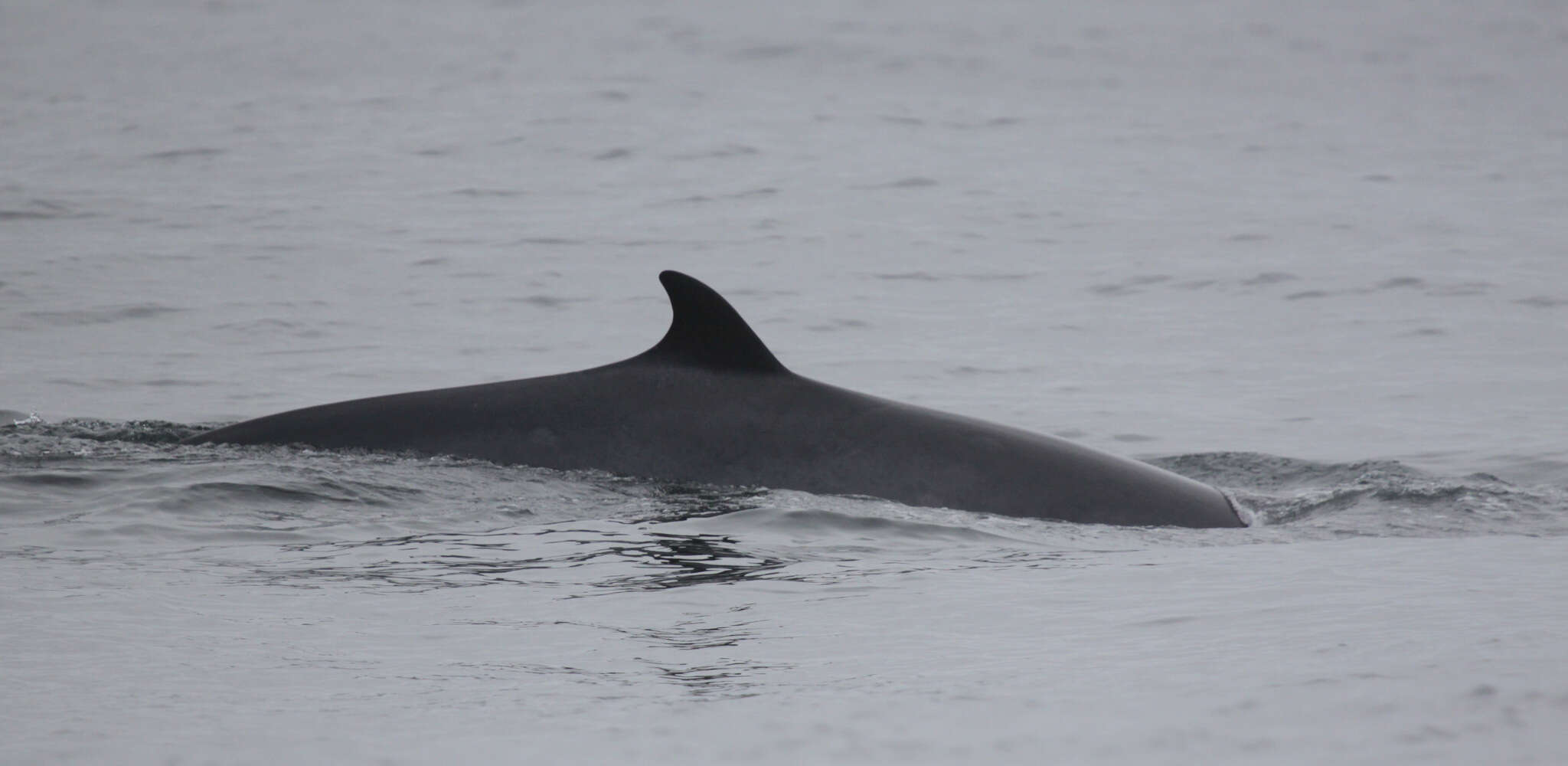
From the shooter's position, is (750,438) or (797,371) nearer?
(750,438)

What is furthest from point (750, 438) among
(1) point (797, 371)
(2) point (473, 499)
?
(1) point (797, 371)

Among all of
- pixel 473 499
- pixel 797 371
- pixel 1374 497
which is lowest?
pixel 1374 497

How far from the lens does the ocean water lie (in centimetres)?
586

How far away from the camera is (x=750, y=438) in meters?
9.04

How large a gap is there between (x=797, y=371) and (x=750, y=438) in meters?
7.36

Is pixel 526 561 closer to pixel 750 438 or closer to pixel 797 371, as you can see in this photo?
pixel 750 438

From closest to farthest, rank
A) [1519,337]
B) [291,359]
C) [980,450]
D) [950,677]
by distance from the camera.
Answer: [950,677]
[980,450]
[291,359]
[1519,337]

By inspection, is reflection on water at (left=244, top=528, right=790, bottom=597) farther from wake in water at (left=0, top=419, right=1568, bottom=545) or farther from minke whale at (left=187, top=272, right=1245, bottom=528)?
minke whale at (left=187, top=272, right=1245, bottom=528)

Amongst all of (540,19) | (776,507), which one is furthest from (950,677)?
(540,19)

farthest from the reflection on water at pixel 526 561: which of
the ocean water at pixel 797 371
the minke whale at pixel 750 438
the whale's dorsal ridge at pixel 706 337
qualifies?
the whale's dorsal ridge at pixel 706 337

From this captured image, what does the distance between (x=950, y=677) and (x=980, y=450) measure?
316 cm

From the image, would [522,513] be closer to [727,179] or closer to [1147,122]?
[727,179]

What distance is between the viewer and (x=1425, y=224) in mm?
26359

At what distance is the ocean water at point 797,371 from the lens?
19.2 ft
